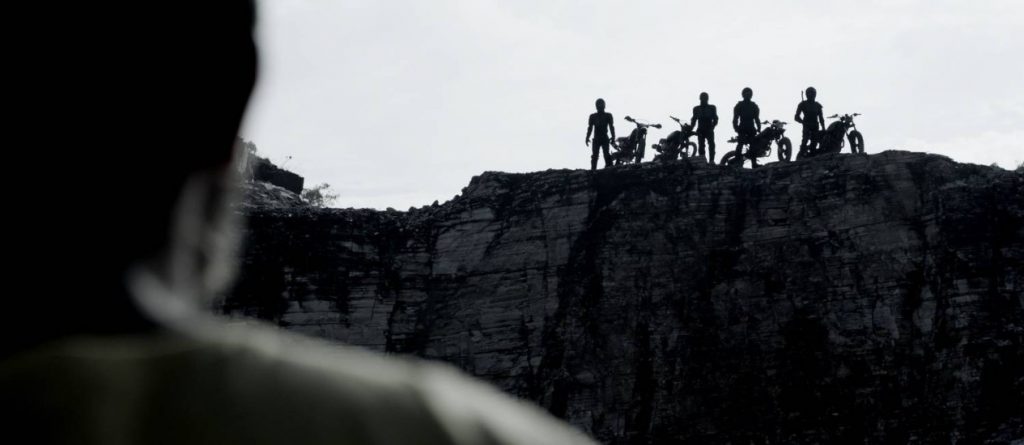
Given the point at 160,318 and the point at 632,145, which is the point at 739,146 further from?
the point at 160,318

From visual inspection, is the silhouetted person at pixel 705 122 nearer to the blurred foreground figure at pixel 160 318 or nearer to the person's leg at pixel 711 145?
the person's leg at pixel 711 145

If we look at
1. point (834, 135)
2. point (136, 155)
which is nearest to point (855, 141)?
point (834, 135)

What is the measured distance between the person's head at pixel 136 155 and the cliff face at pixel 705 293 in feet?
58.0

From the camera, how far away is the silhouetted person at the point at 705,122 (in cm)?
2309

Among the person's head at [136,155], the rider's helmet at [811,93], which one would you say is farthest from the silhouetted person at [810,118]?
the person's head at [136,155]

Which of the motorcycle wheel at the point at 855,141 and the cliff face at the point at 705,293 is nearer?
the cliff face at the point at 705,293

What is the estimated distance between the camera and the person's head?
3.23ft

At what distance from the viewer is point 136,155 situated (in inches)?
40.8

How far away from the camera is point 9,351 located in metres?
0.96

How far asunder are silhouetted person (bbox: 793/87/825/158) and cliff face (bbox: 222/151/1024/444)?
6.18 feet

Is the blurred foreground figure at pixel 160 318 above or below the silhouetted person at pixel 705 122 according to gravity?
below

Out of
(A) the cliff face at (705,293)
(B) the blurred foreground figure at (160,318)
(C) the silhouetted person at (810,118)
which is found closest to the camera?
(B) the blurred foreground figure at (160,318)

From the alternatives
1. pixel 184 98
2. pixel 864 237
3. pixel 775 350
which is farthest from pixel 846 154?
pixel 184 98

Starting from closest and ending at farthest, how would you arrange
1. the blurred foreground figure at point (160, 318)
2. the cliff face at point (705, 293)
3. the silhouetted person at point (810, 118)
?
the blurred foreground figure at point (160, 318), the cliff face at point (705, 293), the silhouetted person at point (810, 118)
